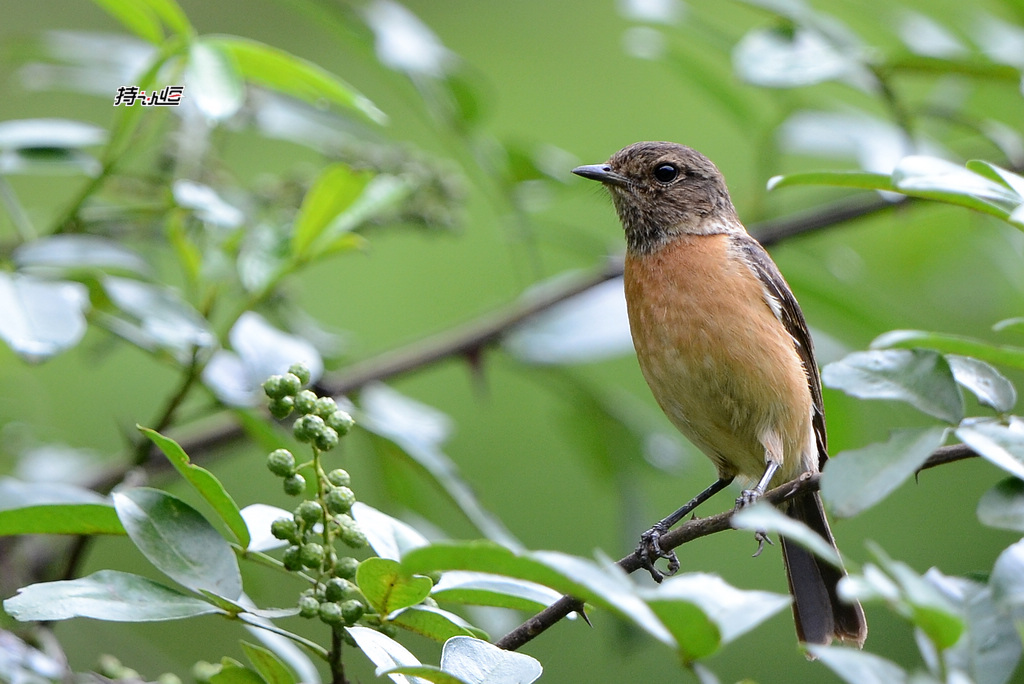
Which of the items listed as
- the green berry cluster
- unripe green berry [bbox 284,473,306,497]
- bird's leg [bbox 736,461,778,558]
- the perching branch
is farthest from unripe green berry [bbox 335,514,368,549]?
bird's leg [bbox 736,461,778,558]

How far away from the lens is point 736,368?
3459mm

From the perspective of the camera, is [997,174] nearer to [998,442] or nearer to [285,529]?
[998,442]

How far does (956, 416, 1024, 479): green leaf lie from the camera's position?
5.50 feet

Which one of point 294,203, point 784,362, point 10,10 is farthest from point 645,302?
point 10,10

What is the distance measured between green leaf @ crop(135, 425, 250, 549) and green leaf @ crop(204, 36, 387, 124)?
1195 millimetres

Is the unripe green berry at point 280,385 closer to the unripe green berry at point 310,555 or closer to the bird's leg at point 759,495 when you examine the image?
the unripe green berry at point 310,555

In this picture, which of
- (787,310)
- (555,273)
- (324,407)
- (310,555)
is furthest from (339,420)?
(555,273)

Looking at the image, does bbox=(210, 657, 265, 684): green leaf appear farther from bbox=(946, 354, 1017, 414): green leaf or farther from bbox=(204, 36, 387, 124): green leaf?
bbox=(204, 36, 387, 124): green leaf

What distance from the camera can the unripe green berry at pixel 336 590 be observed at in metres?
1.93

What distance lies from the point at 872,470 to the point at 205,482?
3.80 ft

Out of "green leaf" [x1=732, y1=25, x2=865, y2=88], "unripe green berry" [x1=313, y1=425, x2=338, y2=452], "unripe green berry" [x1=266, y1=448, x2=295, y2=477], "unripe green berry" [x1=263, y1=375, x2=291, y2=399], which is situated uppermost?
"green leaf" [x1=732, y1=25, x2=865, y2=88]

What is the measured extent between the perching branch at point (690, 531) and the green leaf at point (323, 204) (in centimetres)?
135

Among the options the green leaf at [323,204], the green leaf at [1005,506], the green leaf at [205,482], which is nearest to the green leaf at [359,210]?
the green leaf at [323,204]

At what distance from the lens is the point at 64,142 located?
3076 millimetres
